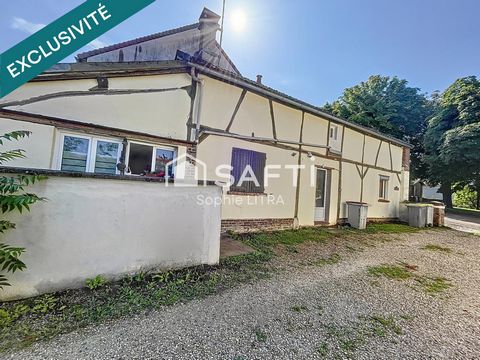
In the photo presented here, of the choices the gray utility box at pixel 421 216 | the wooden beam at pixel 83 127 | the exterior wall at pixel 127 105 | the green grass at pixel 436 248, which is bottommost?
the green grass at pixel 436 248

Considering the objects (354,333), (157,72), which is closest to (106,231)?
(354,333)

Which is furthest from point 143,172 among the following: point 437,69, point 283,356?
point 437,69

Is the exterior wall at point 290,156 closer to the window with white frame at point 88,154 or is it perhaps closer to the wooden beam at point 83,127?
the wooden beam at point 83,127

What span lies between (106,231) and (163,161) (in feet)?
9.12

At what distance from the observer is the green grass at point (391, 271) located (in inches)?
182

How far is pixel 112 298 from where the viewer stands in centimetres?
299

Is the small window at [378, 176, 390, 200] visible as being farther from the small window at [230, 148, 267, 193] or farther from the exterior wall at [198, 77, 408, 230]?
the small window at [230, 148, 267, 193]

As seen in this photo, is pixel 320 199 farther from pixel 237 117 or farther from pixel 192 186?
pixel 192 186

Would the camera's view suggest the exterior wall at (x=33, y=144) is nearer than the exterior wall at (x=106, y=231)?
No

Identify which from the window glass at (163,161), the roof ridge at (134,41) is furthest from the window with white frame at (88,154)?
the roof ridge at (134,41)

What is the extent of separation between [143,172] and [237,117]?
3.13m

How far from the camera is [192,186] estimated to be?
13.5 feet

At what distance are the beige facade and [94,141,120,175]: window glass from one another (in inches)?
7.2

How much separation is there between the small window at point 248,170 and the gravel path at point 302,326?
3.35m
